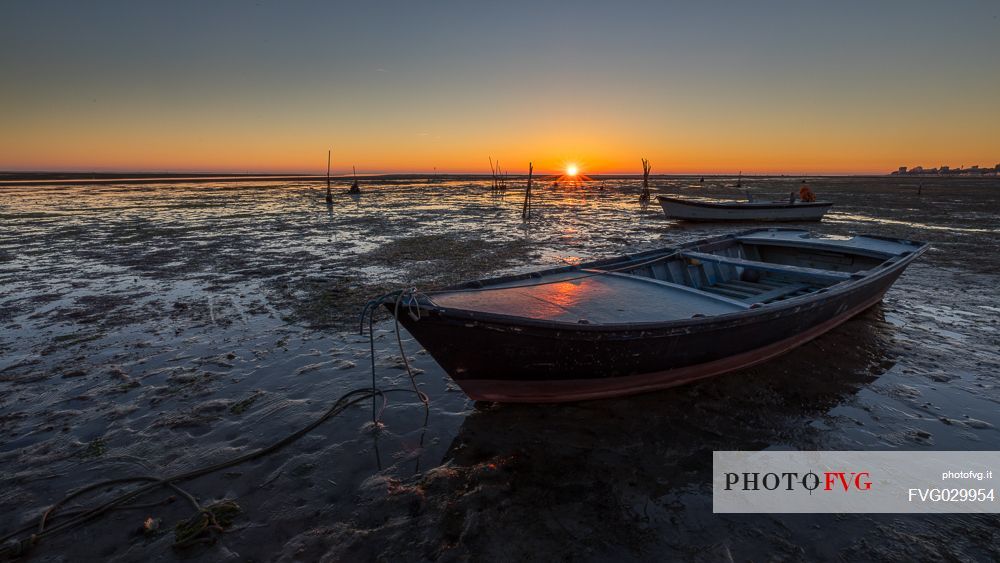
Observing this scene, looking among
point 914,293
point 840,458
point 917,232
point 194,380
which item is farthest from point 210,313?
point 917,232

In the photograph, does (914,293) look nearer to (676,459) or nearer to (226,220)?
(676,459)

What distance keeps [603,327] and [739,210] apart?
899 inches

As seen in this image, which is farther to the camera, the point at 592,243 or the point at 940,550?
the point at 592,243

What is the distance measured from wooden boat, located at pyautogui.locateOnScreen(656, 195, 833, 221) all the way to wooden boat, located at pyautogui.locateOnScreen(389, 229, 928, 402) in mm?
16419

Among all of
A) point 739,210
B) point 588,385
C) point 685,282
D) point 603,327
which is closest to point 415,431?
point 588,385

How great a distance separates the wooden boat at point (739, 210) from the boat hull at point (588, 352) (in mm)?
18797

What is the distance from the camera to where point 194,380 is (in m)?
6.04

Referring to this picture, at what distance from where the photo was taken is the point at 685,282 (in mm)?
8625

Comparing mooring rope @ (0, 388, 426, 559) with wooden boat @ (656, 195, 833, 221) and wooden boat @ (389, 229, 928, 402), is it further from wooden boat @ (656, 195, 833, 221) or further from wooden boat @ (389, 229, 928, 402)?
wooden boat @ (656, 195, 833, 221)

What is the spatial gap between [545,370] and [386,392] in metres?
2.25

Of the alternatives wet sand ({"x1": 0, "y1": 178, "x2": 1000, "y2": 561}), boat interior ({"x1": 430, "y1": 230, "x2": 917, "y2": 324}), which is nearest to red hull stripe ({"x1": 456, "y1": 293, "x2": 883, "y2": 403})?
wet sand ({"x1": 0, "y1": 178, "x2": 1000, "y2": 561})

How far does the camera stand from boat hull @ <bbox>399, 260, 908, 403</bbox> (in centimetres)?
459

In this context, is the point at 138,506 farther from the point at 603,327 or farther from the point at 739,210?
the point at 739,210

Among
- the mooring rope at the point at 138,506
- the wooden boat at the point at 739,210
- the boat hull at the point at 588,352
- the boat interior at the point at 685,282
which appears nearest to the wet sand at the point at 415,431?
the mooring rope at the point at 138,506
